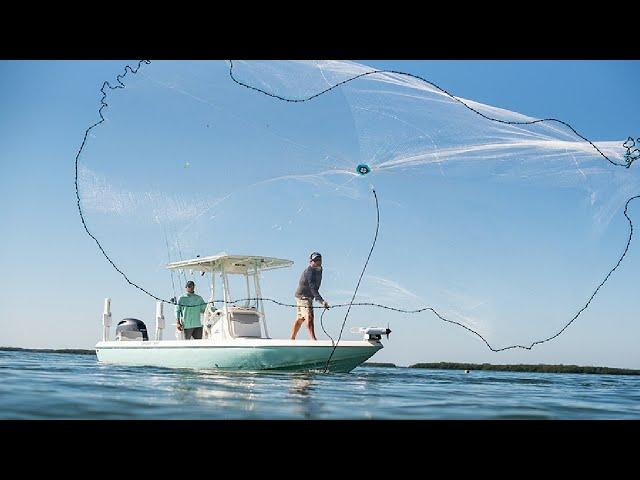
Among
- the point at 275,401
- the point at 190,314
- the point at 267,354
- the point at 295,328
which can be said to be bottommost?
the point at 275,401

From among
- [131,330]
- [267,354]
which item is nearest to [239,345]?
[267,354]

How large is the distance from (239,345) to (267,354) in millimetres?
743

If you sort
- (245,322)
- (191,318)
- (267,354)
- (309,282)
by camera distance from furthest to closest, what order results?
1. (191,318)
2. (245,322)
3. (267,354)
4. (309,282)

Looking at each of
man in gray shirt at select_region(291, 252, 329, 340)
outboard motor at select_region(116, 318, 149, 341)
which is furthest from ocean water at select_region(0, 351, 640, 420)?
outboard motor at select_region(116, 318, 149, 341)

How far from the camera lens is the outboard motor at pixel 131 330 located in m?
19.9

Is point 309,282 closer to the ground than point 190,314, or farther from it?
farther from it

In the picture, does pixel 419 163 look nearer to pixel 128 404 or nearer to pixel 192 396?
pixel 192 396

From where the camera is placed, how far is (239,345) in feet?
50.2

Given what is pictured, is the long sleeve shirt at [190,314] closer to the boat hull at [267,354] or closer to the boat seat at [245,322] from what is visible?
the boat hull at [267,354]

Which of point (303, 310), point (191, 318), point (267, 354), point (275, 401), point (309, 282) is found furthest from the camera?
point (191, 318)

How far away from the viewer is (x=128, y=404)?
7.47 metres

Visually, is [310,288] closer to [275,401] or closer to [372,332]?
[372,332]
